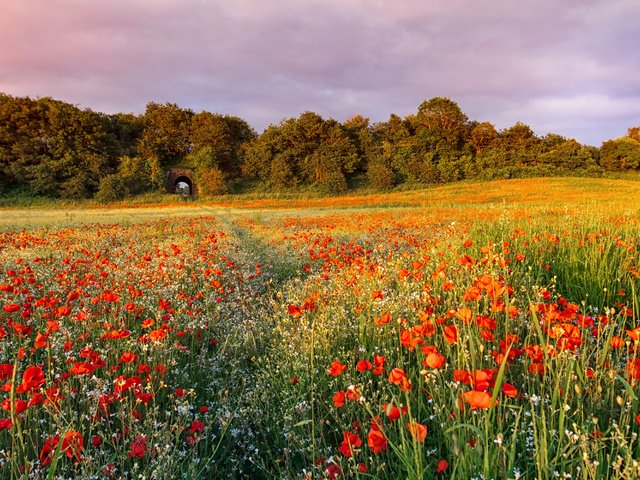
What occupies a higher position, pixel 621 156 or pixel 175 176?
pixel 621 156

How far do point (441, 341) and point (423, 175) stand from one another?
2085 inches

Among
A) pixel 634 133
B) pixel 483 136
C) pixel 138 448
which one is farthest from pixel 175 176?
pixel 634 133

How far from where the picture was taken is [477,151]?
59094 millimetres

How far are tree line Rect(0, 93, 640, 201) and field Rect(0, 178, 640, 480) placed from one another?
145 ft

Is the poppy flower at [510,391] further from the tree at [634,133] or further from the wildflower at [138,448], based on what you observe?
the tree at [634,133]

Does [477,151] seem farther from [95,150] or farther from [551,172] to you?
[95,150]

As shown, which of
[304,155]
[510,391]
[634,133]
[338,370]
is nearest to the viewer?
[510,391]

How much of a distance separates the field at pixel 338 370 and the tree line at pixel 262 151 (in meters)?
44.3

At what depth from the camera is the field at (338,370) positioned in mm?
1711

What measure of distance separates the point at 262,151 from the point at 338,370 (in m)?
54.4

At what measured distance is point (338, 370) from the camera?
6.07 ft

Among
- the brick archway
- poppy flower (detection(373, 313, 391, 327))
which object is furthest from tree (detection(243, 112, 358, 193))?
poppy flower (detection(373, 313, 391, 327))

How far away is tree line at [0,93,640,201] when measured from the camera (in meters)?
46.8

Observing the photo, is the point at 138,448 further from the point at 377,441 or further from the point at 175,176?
the point at 175,176
